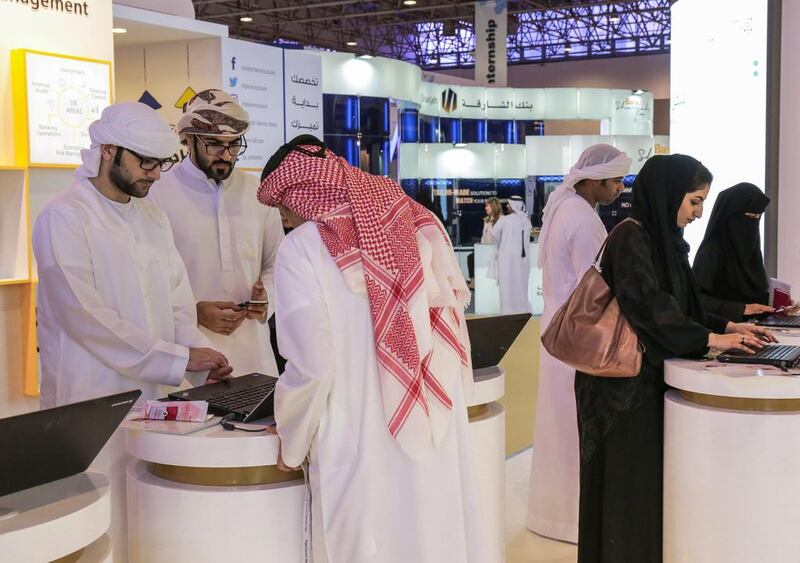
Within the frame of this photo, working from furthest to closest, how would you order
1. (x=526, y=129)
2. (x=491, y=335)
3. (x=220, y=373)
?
1. (x=526, y=129)
2. (x=491, y=335)
3. (x=220, y=373)

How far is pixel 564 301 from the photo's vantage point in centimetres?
428

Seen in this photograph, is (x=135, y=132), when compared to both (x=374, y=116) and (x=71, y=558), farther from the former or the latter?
(x=374, y=116)

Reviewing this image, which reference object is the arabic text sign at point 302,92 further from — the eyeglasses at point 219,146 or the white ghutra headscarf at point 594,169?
the eyeglasses at point 219,146

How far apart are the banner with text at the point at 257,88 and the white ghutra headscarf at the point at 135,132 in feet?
13.1

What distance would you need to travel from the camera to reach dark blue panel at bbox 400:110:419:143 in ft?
50.1

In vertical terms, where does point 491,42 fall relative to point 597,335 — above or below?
above

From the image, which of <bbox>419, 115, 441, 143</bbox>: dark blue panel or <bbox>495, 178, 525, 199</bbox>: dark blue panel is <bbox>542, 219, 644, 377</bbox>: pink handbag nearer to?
<bbox>419, 115, 441, 143</bbox>: dark blue panel

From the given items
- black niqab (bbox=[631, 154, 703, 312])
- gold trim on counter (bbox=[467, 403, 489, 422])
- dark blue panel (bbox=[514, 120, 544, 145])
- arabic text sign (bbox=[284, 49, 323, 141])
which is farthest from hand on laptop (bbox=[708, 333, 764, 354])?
dark blue panel (bbox=[514, 120, 544, 145])

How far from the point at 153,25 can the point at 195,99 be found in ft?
10.3

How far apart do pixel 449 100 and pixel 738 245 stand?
513 inches

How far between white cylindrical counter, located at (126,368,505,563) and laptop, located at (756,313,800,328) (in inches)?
106

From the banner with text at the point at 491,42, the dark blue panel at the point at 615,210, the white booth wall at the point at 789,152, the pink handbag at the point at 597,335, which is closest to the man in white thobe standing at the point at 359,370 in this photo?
the pink handbag at the point at 597,335

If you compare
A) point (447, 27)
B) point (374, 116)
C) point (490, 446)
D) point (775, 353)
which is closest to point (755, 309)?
point (775, 353)

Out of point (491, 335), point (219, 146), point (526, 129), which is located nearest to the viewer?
point (491, 335)
